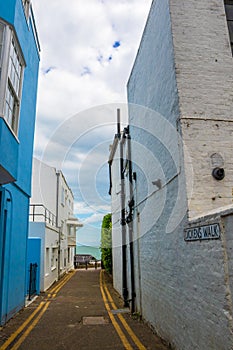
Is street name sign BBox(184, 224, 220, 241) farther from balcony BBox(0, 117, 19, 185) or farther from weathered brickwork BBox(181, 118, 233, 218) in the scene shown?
balcony BBox(0, 117, 19, 185)

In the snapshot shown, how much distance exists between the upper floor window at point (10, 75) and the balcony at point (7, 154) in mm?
327

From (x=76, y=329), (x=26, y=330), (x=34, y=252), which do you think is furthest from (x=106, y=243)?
(x=26, y=330)

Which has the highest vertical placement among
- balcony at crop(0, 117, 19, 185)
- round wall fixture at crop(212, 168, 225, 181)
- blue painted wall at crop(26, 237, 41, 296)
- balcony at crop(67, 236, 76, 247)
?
balcony at crop(0, 117, 19, 185)

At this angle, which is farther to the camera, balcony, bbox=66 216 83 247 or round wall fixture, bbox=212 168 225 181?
balcony, bbox=66 216 83 247

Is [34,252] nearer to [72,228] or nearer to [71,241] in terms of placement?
[71,241]

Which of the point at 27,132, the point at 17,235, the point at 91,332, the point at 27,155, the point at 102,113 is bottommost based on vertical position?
the point at 91,332

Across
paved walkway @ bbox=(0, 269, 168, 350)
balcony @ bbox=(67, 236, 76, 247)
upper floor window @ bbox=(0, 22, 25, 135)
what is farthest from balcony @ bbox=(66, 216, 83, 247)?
upper floor window @ bbox=(0, 22, 25, 135)

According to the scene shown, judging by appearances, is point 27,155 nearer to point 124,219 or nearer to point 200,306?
point 124,219

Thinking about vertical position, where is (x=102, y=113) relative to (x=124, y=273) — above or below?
above

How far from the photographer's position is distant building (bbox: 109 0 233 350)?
4.05 metres

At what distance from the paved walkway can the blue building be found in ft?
2.14

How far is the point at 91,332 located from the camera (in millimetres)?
6867

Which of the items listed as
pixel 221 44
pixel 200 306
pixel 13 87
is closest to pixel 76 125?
pixel 13 87

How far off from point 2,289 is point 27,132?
4964 millimetres
